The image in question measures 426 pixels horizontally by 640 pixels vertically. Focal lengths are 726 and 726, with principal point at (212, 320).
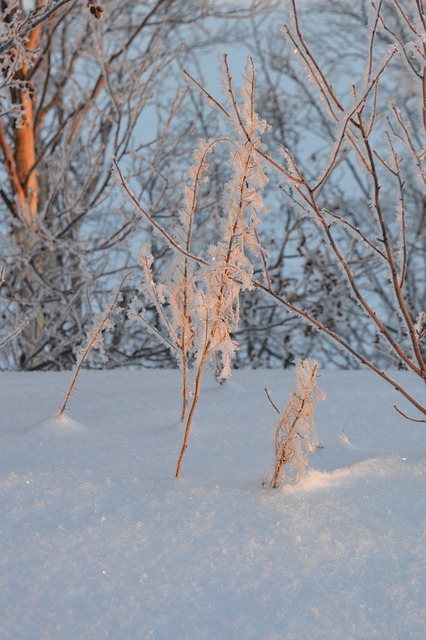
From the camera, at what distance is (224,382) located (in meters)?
2.79

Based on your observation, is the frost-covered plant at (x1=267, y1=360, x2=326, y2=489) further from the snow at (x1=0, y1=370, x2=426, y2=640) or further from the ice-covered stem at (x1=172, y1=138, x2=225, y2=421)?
the ice-covered stem at (x1=172, y1=138, x2=225, y2=421)

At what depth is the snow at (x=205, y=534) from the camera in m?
1.24

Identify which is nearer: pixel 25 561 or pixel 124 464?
pixel 25 561

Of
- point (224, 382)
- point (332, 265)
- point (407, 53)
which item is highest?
point (407, 53)

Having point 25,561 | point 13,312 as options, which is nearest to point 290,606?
point 25,561

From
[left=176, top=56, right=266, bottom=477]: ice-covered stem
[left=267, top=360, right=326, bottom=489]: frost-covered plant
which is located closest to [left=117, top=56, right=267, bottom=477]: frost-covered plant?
[left=176, top=56, right=266, bottom=477]: ice-covered stem

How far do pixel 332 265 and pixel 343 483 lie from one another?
4830mm

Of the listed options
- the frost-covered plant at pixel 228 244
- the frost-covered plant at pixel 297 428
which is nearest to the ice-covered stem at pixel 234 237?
the frost-covered plant at pixel 228 244

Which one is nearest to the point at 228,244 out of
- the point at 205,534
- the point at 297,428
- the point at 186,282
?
the point at 186,282

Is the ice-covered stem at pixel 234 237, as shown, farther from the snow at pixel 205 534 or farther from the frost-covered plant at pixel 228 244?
the snow at pixel 205 534

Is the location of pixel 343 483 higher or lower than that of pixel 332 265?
lower

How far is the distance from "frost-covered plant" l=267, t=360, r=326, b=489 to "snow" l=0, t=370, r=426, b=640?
5 cm

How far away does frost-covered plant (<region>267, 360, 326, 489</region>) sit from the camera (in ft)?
5.60

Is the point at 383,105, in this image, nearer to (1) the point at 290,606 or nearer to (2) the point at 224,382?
(2) the point at 224,382
